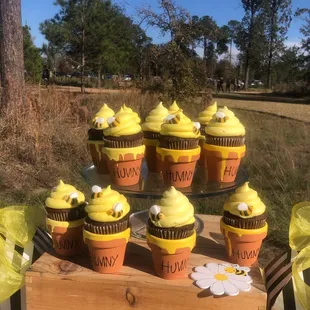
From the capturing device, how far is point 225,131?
1.64 m

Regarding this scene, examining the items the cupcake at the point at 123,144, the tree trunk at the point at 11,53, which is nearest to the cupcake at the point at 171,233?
the cupcake at the point at 123,144

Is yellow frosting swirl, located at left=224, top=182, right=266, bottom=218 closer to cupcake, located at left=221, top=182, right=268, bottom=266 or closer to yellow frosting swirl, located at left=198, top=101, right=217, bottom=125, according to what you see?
cupcake, located at left=221, top=182, right=268, bottom=266

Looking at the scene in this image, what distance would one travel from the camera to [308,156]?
4.71 metres

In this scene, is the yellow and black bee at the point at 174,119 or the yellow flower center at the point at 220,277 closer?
the yellow flower center at the point at 220,277

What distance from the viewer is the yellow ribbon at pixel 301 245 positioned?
4.70 ft

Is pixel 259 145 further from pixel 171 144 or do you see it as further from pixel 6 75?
pixel 171 144

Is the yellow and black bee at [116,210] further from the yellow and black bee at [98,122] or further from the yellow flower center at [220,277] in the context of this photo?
the yellow and black bee at [98,122]

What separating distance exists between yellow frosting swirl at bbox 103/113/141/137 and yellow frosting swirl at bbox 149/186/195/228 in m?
0.36

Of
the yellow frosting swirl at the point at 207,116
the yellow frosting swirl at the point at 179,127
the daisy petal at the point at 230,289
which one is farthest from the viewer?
the yellow frosting swirl at the point at 207,116

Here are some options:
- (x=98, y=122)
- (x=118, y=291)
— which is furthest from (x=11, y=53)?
(x=118, y=291)

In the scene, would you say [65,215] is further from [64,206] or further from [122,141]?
[122,141]

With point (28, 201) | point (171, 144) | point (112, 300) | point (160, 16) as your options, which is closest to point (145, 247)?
point (112, 300)

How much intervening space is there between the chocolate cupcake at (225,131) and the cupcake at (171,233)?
39 centimetres

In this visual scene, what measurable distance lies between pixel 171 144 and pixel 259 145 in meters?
4.16
